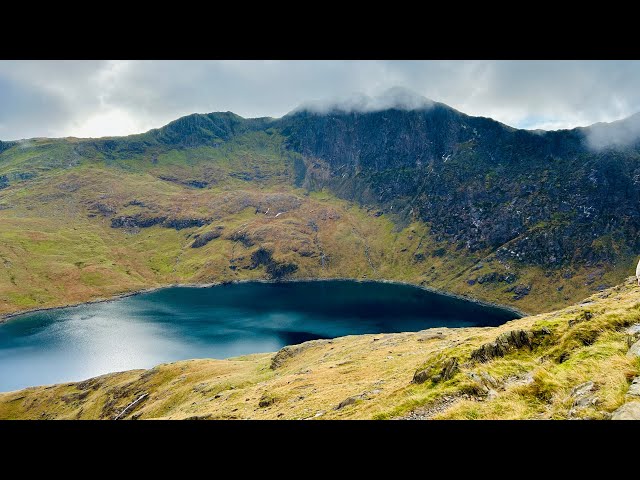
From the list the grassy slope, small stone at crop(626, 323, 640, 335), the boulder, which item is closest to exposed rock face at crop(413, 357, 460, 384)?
the grassy slope

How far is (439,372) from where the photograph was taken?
23.9 metres

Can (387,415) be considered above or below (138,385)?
above

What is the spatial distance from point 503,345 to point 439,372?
4.12 metres

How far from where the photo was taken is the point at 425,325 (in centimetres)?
18962

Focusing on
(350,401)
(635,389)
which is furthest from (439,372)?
(635,389)

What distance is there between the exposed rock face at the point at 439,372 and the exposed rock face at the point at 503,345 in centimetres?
140

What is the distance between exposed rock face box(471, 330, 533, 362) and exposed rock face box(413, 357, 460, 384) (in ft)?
4.60

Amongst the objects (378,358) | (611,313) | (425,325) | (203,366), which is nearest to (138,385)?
(203,366)

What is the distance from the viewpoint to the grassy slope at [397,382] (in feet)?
38.3

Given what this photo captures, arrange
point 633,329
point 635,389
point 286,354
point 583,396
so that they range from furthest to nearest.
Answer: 1. point 286,354
2. point 633,329
3. point 583,396
4. point 635,389

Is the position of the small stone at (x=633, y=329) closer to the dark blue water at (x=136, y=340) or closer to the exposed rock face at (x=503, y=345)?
the exposed rock face at (x=503, y=345)

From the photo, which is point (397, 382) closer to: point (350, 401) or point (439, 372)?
point (350, 401)
